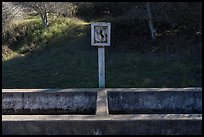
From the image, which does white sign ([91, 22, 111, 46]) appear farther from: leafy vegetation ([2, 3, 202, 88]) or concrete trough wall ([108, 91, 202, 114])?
leafy vegetation ([2, 3, 202, 88])

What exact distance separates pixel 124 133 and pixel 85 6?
13.5 metres

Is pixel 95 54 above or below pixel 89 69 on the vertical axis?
above

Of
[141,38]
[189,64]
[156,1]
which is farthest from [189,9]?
[189,64]

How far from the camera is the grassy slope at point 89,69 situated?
10719mm

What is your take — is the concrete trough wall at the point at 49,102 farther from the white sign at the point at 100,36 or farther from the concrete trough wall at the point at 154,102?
the white sign at the point at 100,36

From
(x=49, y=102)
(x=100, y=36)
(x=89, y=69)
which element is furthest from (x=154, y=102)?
(x=89, y=69)

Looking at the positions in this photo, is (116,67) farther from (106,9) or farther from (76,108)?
(106,9)

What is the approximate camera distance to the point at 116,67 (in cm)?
1215

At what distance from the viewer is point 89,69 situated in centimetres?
1210

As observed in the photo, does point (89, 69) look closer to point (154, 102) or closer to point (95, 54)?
point (95, 54)

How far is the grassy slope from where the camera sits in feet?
35.2

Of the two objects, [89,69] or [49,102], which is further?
[89,69]

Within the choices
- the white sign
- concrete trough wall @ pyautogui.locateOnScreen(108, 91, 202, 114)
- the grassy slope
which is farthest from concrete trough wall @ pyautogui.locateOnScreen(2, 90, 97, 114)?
the grassy slope

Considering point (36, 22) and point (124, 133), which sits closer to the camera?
point (124, 133)
